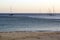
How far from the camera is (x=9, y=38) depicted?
5.09 metres

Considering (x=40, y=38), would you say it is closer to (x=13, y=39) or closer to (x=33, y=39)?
(x=33, y=39)

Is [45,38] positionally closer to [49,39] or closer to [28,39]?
[49,39]

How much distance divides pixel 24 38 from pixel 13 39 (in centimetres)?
36

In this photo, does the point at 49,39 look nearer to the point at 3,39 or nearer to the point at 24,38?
the point at 24,38

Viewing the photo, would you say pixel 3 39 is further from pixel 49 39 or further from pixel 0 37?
pixel 49 39

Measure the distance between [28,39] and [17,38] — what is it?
391 millimetres

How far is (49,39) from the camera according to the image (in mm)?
4969

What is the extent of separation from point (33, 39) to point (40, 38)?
24 cm

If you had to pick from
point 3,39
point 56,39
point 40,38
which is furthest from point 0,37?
point 56,39

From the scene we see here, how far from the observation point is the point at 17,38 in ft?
16.7

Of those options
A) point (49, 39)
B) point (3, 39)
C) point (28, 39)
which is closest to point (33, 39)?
point (28, 39)

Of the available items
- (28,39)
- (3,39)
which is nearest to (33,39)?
(28,39)

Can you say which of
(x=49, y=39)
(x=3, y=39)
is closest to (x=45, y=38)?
(x=49, y=39)

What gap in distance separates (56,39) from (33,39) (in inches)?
29.3
